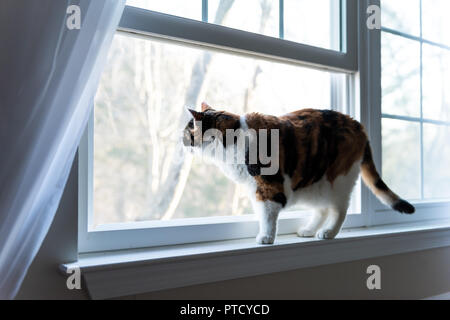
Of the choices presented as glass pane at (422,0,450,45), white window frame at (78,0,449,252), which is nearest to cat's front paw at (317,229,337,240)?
white window frame at (78,0,449,252)

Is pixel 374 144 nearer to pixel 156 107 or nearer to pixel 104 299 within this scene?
pixel 156 107

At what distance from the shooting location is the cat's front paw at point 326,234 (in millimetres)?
1140

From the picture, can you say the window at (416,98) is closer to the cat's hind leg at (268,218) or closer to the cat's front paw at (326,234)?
the cat's front paw at (326,234)

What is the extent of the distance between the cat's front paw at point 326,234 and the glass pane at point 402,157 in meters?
0.53

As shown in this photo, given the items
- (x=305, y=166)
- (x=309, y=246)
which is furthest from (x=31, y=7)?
(x=309, y=246)

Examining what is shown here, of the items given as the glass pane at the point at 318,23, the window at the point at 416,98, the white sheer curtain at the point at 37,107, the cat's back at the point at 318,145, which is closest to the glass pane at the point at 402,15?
the window at the point at 416,98

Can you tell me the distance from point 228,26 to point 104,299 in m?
0.82

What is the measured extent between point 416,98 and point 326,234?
88cm

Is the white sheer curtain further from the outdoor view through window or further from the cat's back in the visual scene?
the cat's back

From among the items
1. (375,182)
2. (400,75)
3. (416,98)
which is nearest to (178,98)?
(375,182)

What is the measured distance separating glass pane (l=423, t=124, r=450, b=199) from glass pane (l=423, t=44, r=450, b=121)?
7cm

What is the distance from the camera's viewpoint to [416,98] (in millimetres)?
1659

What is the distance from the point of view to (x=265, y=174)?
1.03 m

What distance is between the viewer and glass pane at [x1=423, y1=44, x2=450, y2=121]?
5.57 feet
